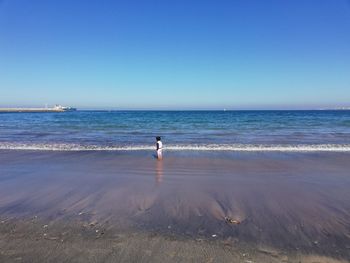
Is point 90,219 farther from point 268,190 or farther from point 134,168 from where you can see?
point 134,168

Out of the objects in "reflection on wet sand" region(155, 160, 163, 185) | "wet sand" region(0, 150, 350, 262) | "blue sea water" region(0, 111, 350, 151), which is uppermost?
"wet sand" region(0, 150, 350, 262)

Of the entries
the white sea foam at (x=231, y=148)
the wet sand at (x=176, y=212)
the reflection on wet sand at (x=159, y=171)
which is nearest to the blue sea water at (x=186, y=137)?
the white sea foam at (x=231, y=148)

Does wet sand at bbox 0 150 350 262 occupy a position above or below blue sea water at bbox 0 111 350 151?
above

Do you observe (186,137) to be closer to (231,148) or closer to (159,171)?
(231,148)

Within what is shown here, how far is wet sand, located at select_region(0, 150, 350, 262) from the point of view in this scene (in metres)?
4.38

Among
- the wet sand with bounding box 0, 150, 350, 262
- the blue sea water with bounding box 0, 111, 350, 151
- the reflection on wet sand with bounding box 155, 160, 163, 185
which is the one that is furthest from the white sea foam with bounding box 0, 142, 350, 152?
the wet sand with bounding box 0, 150, 350, 262

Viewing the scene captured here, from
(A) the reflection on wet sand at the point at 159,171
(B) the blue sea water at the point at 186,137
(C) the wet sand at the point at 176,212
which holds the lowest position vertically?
(B) the blue sea water at the point at 186,137

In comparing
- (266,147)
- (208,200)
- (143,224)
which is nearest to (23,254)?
(143,224)

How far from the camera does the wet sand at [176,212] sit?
4379 mm

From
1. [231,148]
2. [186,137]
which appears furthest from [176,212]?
[186,137]

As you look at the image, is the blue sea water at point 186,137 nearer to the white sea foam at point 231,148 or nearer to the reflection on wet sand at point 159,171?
the white sea foam at point 231,148

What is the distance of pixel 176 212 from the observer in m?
6.03

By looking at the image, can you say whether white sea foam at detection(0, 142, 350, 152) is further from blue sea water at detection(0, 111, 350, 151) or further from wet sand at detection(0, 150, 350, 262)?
wet sand at detection(0, 150, 350, 262)

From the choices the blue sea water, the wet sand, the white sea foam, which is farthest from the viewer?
the blue sea water
